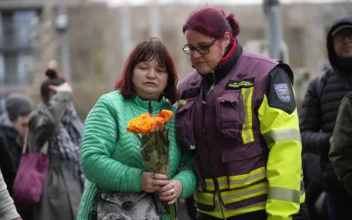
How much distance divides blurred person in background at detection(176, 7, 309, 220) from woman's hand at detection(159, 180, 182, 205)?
217 millimetres

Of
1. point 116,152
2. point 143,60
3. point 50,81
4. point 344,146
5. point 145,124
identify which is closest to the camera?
point 145,124

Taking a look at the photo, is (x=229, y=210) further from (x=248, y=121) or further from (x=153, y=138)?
(x=153, y=138)

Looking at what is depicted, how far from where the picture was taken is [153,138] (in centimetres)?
464

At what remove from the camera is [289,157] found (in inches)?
188

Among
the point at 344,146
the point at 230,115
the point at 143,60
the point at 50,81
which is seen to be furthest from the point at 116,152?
the point at 50,81

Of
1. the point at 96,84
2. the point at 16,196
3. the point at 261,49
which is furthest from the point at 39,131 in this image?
the point at 96,84

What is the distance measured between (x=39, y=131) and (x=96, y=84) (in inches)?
1803

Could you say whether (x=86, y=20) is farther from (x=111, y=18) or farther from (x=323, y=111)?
(x=323, y=111)

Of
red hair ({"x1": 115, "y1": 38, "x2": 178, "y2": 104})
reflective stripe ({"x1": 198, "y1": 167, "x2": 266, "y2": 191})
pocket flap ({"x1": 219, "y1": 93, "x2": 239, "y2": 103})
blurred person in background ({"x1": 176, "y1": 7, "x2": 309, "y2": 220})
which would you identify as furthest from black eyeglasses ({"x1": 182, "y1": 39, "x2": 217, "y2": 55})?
reflective stripe ({"x1": 198, "y1": 167, "x2": 266, "y2": 191})

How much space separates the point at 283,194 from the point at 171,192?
0.63 m

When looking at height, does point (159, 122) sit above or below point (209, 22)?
below

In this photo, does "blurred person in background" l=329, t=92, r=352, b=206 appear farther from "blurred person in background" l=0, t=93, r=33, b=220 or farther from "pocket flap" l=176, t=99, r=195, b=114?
"blurred person in background" l=0, t=93, r=33, b=220

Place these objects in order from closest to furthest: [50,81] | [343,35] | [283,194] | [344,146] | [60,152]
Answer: [283,194]
[344,146]
[343,35]
[60,152]
[50,81]

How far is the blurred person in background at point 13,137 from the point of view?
6938 millimetres
